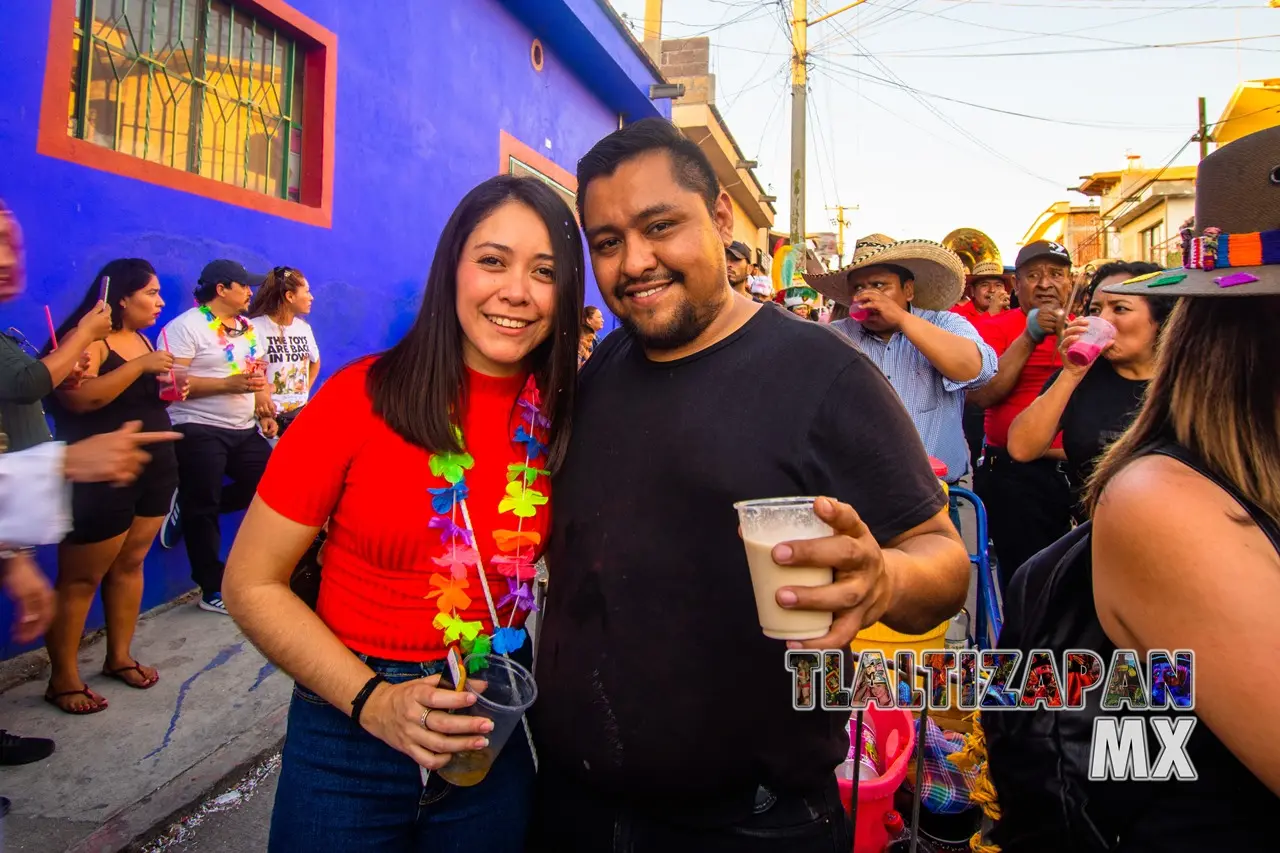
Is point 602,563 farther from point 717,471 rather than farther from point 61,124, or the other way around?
point 61,124

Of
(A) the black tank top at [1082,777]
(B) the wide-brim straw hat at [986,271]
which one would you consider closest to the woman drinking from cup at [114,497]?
(A) the black tank top at [1082,777]

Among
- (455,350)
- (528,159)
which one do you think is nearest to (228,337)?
(455,350)

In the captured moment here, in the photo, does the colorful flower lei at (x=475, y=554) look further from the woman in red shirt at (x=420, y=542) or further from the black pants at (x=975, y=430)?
the black pants at (x=975, y=430)

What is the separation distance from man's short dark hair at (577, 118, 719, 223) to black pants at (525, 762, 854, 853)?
137 centimetres

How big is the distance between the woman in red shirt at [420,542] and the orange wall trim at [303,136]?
3398mm

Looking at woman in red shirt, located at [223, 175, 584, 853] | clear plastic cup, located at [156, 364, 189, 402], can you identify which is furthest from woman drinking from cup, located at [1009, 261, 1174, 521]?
clear plastic cup, located at [156, 364, 189, 402]

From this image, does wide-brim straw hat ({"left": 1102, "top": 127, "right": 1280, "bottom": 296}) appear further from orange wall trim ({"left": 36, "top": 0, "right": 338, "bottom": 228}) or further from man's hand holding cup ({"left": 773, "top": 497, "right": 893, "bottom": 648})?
orange wall trim ({"left": 36, "top": 0, "right": 338, "bottom": 228})

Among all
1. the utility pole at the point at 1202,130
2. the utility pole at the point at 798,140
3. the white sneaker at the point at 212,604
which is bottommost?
the white sneaker at the point at 212,604

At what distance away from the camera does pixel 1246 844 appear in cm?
122

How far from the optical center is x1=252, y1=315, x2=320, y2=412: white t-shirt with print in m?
5.18

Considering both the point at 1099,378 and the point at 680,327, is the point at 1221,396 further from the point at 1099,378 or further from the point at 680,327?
the point at 1099,378

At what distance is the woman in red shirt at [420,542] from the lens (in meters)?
1.62

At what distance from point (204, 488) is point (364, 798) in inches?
145

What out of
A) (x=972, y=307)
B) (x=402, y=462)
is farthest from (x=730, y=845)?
(x=972, y=307)
